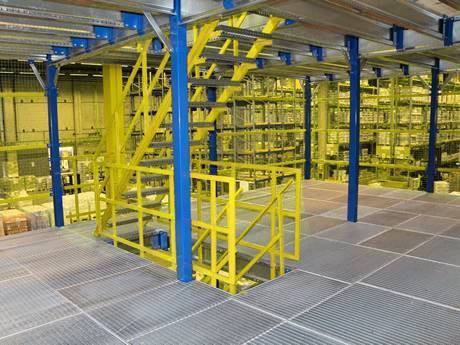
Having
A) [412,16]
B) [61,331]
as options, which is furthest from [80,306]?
[412,16]

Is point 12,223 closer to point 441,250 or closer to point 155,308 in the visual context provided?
point 155,308

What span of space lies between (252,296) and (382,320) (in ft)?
4.71

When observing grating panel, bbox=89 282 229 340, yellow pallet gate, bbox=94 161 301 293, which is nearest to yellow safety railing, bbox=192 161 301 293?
yellow pallet gate, bbox=94 161 301 293

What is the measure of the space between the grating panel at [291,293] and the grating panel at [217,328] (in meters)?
0.22

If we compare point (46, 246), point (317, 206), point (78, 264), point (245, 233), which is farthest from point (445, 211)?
point (46, 246)

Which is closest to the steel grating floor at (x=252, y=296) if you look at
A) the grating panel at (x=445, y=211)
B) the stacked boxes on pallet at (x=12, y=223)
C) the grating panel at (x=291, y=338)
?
the grating panel at (x=291, y=338)

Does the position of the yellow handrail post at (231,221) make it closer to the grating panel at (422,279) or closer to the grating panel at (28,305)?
the grating panel at (422,279)

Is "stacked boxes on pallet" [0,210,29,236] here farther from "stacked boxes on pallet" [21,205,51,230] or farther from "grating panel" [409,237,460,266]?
"grating panel" [409,237,460,266]

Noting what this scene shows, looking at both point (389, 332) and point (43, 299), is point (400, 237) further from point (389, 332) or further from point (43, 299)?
point (43, 299)

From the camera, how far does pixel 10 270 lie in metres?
6.16

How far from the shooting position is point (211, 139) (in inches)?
439

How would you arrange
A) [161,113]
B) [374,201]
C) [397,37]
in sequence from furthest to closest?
[374,201], [397,37], [161,113]

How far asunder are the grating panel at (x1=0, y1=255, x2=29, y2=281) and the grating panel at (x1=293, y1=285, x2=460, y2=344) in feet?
13.0

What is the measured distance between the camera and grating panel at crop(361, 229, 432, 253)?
6.93m
